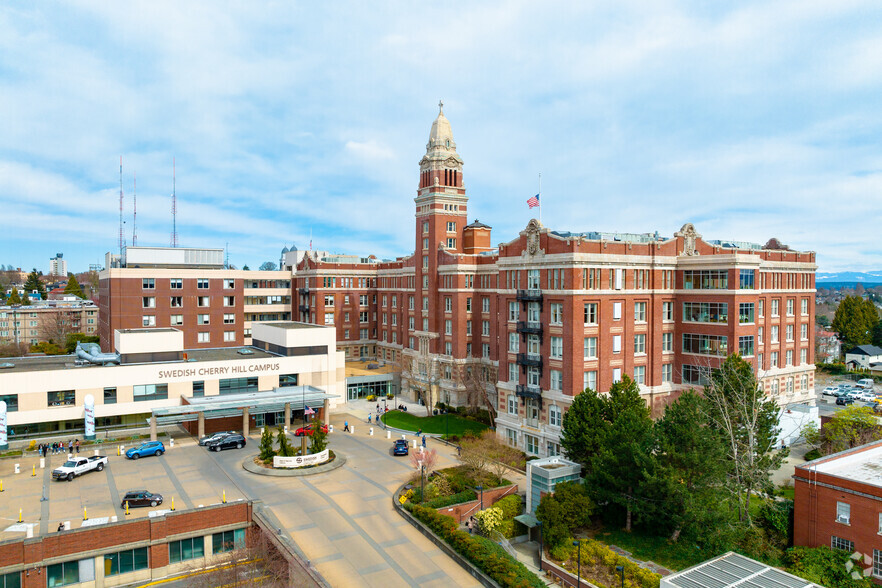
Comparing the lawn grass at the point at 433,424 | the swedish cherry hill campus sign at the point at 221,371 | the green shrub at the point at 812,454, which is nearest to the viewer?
→ the green shrub at the point at 812,454

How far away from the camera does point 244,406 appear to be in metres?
61.8

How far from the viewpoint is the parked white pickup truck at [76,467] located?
156 feet

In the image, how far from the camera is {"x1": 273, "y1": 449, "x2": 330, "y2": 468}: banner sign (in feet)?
167

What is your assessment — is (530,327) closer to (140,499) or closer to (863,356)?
(140,499)

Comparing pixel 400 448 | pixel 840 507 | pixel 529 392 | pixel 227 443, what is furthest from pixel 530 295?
pixel 227 443

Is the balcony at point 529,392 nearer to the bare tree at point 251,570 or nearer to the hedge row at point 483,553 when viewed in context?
the hedge row at point 483,553

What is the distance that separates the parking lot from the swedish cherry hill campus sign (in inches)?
356

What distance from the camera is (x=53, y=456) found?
5488 cm

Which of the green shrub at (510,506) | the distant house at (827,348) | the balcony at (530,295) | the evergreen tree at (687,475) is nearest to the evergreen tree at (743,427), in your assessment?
the evergreen tree at (687,475)

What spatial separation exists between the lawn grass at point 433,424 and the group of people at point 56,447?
3202cm

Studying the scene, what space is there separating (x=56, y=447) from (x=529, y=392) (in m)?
46.3

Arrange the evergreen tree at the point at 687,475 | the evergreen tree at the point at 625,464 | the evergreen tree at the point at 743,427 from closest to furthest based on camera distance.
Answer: the evergreen tree at the point at 687,475 → the evergreen tree at the point at 625,464 → the evergreen tree at the point at 743,427

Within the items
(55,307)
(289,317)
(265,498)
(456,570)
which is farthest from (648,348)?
(55,307)

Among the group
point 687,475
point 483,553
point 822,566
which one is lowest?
point 822,566
